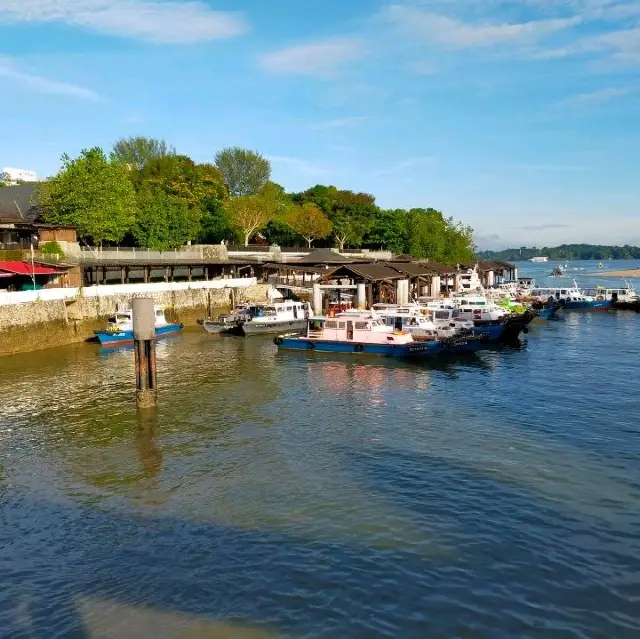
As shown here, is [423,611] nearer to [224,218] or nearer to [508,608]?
[508,608]

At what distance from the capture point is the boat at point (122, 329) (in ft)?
162

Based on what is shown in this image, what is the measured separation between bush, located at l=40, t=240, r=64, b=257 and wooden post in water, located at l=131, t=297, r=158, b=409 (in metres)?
31.7

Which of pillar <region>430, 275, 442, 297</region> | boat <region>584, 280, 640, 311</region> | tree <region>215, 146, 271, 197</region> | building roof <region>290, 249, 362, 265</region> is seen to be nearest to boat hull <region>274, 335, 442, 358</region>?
building roof <region>290, 249, 362, 265</region>

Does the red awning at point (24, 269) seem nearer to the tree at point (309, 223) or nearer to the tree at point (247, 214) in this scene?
the tree at point (247, 214)

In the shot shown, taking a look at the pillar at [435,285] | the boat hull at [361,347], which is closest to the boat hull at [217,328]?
the boat hull at [361,347]

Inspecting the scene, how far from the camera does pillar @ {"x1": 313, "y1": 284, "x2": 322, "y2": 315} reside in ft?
214

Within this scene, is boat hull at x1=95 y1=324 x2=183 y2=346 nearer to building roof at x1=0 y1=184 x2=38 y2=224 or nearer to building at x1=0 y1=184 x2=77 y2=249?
building at x1=0 y1=184 x2=77 y2=249

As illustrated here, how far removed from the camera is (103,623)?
13.3m

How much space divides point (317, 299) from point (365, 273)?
259 inches

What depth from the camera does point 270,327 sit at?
5541 cm

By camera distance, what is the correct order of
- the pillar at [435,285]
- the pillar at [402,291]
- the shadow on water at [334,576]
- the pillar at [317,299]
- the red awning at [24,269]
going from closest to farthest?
the shadow on water at [334,576] → the red awning at [24,269] → the pillar at [317,299] → the pillar at [402,291] → the pillar at [435,285]

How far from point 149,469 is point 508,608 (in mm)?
13464

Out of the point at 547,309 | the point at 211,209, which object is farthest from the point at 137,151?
the point at 547,309

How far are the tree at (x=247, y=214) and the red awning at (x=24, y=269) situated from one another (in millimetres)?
48395
